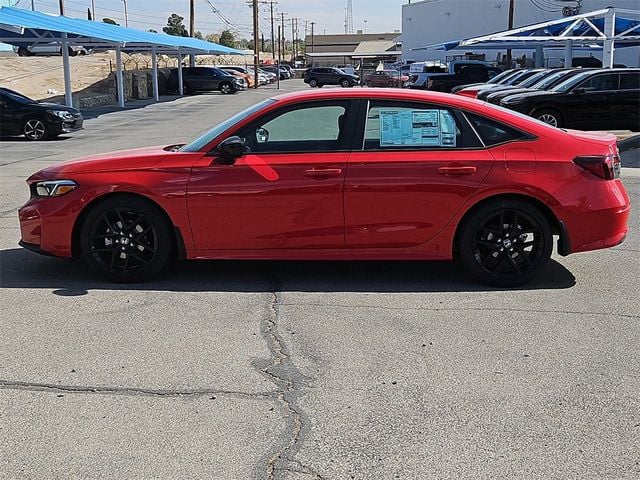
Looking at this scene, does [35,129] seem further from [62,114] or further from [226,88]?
[226,88]

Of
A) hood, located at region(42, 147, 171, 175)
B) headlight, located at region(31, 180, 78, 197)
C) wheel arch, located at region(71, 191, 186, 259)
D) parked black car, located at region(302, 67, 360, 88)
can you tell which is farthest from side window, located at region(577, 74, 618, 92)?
parked black car, located at region(302, 67, 360, 88)

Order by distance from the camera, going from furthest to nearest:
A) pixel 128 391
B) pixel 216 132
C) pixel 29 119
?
pixel 29 119
pixel 216 132
pixel 128 391

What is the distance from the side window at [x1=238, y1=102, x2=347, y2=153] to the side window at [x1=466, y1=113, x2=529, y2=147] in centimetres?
106

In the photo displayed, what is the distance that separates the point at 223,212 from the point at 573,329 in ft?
9.01

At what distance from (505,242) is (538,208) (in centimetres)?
37

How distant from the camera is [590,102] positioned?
1797 cm

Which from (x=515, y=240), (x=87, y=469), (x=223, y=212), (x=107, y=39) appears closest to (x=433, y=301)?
(x=515, y=240)

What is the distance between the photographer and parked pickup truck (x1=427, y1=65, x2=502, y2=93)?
33.8 meters

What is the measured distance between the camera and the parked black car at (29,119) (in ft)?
64.2

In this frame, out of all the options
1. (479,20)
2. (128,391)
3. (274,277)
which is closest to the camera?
(128,391)

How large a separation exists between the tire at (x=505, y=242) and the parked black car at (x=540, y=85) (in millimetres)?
13436

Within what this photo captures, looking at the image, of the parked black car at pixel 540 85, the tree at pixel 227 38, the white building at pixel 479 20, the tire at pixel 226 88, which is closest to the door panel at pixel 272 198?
the parked black car at pixel 540 85

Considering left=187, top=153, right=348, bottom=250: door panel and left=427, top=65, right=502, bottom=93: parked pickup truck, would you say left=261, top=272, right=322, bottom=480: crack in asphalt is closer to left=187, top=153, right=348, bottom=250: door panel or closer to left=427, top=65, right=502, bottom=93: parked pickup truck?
left=187, top=153, right=348, bottom=250: door panel

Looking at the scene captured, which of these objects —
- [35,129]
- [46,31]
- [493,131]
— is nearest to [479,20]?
[46,31]
